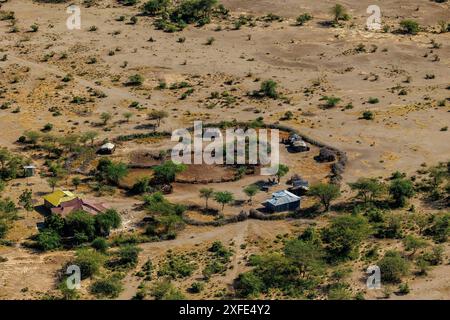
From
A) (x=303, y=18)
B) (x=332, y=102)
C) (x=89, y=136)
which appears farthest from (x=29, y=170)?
(x=303, y=18)

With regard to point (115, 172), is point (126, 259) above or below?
below

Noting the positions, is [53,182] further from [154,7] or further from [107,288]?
[154,7]

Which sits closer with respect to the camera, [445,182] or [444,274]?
[444,274]

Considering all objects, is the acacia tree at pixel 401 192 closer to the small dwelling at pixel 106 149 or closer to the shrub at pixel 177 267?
the shrub at pixel 177 267

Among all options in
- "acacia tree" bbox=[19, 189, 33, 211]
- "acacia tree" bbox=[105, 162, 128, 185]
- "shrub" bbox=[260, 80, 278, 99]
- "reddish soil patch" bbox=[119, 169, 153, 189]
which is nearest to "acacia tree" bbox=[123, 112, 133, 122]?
"reddish soil patch" bbox=[119, 169, 153, 189]

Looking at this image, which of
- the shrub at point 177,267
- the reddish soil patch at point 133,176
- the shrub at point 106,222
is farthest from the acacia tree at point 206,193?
the shrub at point 177,267

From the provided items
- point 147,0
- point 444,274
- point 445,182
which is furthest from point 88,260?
point 147,0

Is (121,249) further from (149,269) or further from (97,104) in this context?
(97,104)
